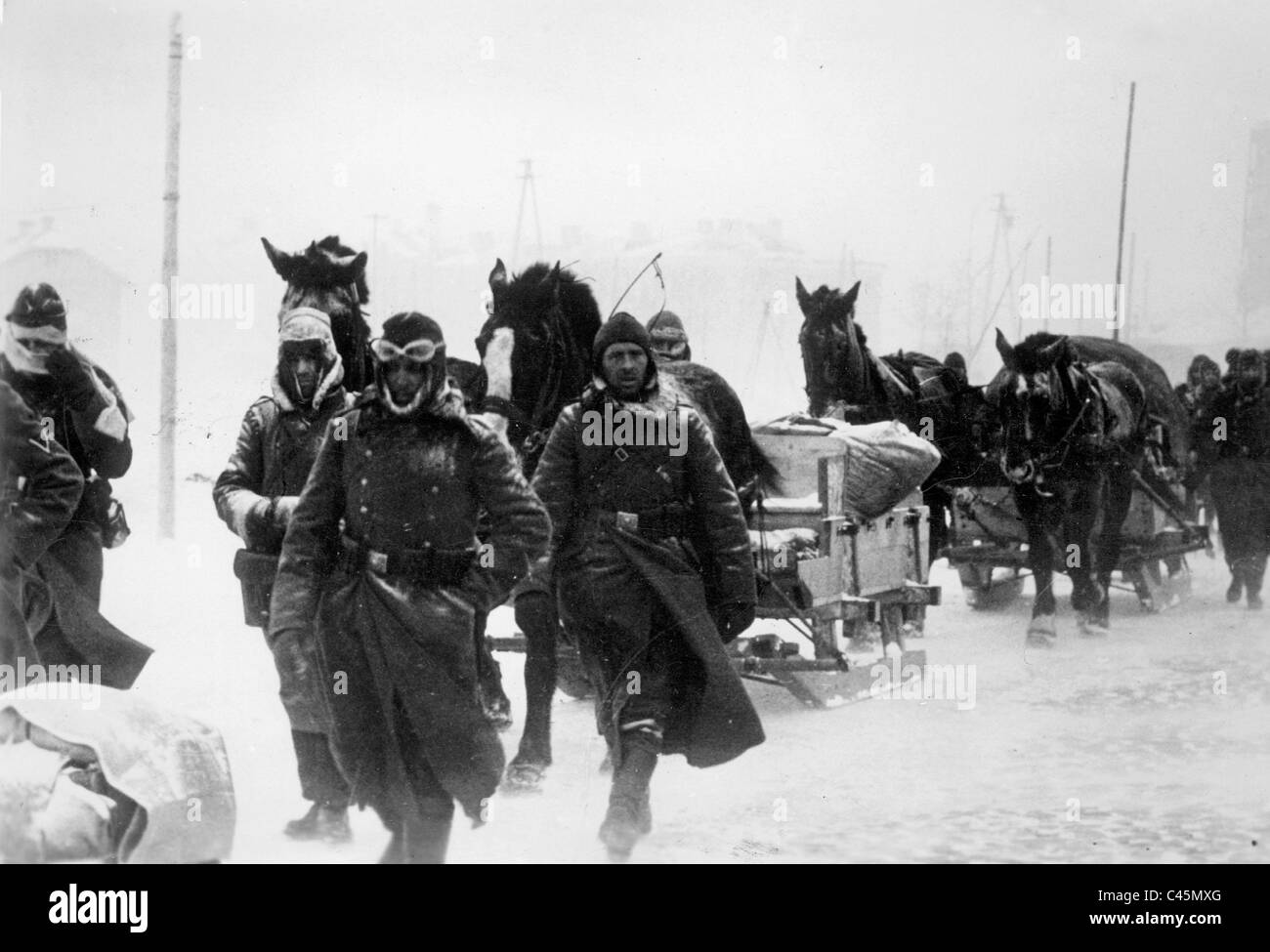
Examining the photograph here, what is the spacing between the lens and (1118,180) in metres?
7.21

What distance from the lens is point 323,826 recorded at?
6.10m

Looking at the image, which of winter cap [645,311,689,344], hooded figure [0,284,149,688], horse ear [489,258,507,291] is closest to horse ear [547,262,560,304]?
horse ear [489,258,507,291]

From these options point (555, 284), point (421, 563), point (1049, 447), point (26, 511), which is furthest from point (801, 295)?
point (26, 511)

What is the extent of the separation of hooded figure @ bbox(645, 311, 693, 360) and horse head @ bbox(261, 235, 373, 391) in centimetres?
116

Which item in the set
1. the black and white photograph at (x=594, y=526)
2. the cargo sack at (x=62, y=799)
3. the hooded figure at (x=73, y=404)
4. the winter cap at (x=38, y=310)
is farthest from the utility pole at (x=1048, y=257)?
the cargo sack at (x=62, y=799)

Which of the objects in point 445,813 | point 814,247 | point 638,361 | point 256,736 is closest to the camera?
point 445,813

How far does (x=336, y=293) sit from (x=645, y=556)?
152 cm

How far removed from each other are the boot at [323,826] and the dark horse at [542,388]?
652mm

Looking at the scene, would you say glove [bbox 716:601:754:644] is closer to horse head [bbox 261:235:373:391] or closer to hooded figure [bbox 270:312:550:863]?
hooded figure [bbox 270:312:550:863]

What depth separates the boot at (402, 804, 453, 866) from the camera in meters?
5.68

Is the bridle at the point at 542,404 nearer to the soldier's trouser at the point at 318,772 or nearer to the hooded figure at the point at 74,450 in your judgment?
the soldier's trouser at the point at 318,772

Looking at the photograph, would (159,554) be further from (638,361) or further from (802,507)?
(802,507)
